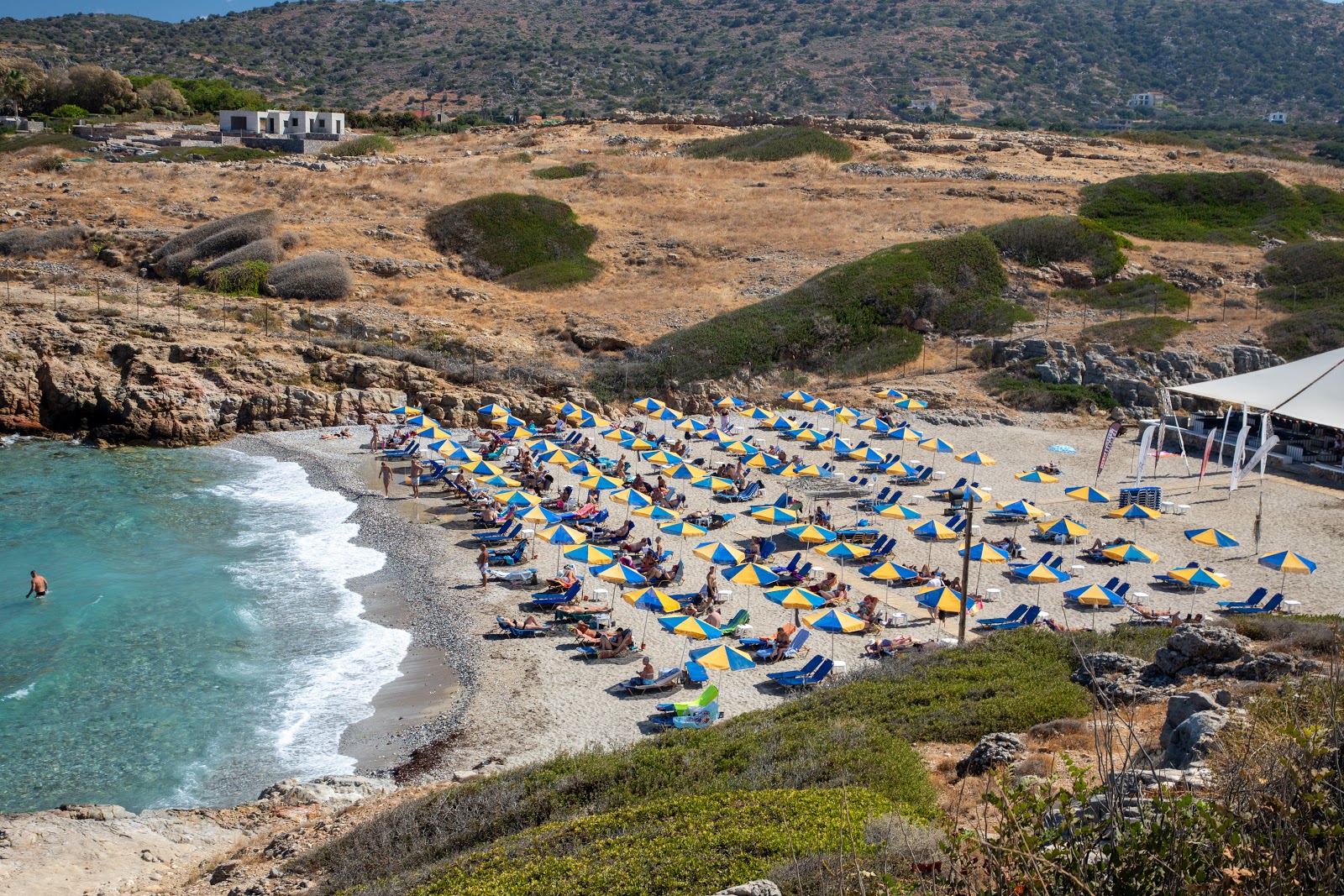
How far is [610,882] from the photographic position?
830 centimetres

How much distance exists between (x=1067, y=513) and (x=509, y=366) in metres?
22.5

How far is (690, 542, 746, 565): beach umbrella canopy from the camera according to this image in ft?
73.4

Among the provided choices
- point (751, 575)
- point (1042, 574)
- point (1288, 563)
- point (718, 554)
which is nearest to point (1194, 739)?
point (751, 575)

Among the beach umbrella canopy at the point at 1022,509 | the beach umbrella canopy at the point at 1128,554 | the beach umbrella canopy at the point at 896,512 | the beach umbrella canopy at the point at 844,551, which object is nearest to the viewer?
the beach umbrella canopy at the point at 1128,554

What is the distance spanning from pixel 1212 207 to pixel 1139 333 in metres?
23.1

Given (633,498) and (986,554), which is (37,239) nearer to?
(633,498)

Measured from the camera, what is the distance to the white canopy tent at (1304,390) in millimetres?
8250

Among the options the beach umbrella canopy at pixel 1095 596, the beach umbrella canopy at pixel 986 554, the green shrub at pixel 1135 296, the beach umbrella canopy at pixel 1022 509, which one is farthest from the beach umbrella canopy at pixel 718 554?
the green shrub at pixel 1135 296

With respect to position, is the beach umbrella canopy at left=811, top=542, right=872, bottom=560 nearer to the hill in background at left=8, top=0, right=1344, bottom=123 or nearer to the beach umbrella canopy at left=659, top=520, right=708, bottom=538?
the beach umbrella canopy at left=659, top=520, right=708, bottom=538

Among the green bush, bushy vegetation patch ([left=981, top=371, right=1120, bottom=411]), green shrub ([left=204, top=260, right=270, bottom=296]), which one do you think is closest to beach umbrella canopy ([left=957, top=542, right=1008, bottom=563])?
the green bush

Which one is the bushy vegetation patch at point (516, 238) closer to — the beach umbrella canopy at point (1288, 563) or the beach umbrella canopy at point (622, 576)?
the beach umbrella canopy at point (622, 576)

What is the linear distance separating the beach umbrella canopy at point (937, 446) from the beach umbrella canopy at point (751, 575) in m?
13.9

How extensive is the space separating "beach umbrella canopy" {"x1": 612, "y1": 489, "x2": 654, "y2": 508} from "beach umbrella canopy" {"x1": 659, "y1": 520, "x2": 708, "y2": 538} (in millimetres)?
1071

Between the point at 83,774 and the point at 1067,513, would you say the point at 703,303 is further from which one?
the point at 83,774
